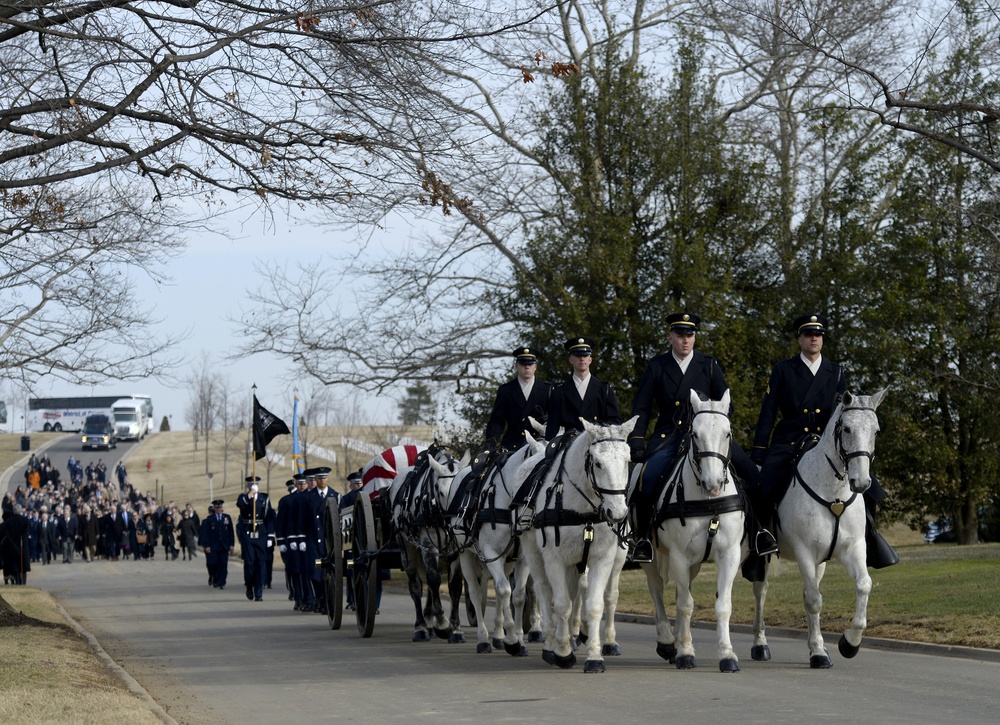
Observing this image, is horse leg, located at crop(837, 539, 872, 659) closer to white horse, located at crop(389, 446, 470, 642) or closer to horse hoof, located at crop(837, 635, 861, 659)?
horse hoof, located at crop(837, 635, 861, 659)

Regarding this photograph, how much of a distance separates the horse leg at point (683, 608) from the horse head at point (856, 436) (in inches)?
Result: 62.1

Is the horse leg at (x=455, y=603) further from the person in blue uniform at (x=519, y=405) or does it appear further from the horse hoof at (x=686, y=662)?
the horse hoof at (x=686, y=662)

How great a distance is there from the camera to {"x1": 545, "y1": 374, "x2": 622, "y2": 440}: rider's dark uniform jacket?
14047 millimetres

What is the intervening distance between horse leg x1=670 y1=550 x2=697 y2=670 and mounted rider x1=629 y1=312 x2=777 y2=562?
0.53m

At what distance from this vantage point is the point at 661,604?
41.5 feet

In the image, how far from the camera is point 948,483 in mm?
31438

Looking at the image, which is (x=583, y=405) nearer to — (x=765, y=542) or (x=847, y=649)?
(x=765, y=542)

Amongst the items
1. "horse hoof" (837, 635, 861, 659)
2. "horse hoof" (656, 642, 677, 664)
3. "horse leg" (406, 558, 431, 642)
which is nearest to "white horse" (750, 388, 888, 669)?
"horse hoof" (837, 635, 861, 659)

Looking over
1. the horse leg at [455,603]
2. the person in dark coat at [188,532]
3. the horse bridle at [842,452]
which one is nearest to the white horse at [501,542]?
the horse leg at [455,603]

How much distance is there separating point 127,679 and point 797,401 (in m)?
6.52

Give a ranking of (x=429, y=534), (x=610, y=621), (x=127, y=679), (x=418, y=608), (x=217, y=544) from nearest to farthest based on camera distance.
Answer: (x=127, y=679) < (x=610, y=621) < (x=429, y=534) < (x=418, y=608) < (x=217, y=544)

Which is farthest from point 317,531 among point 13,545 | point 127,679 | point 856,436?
point 13,545

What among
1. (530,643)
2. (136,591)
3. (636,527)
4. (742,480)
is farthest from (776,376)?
(136,591)

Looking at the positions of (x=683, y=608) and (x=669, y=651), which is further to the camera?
(x=669, y=651)
